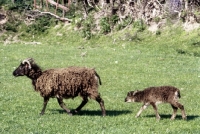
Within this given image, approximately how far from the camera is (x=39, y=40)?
4125cm

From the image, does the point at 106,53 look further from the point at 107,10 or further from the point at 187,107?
the point at 187,107

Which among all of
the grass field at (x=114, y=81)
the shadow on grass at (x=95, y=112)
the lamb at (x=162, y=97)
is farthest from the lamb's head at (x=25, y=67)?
the lamb at (x=162, y=97)

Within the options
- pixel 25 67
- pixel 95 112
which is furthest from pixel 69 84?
pixel 25 67

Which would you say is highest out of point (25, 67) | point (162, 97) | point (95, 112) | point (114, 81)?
point (25, 67)

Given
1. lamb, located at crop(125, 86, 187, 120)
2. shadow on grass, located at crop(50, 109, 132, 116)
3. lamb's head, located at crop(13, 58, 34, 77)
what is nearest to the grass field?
shadow on grass, located at crop(50, 109, 132, 116)

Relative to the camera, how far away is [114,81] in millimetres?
19953

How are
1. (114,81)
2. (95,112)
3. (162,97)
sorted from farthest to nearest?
1. (114,81)
2. (95,112)
3. (162,97)

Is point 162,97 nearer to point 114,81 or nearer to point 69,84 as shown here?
point 69,84

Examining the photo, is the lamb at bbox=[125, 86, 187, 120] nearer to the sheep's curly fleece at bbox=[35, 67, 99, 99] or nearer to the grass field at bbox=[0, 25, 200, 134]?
the grass field at bbox=[0, 25, 200, 134]

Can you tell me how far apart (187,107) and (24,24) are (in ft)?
105

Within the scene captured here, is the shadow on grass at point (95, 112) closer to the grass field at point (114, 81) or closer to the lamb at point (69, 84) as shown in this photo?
the grass field at point (114, 81)

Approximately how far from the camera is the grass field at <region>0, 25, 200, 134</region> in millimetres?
11594

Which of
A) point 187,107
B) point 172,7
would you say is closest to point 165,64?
point 187,107

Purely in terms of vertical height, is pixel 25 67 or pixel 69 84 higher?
pixel 25 67
